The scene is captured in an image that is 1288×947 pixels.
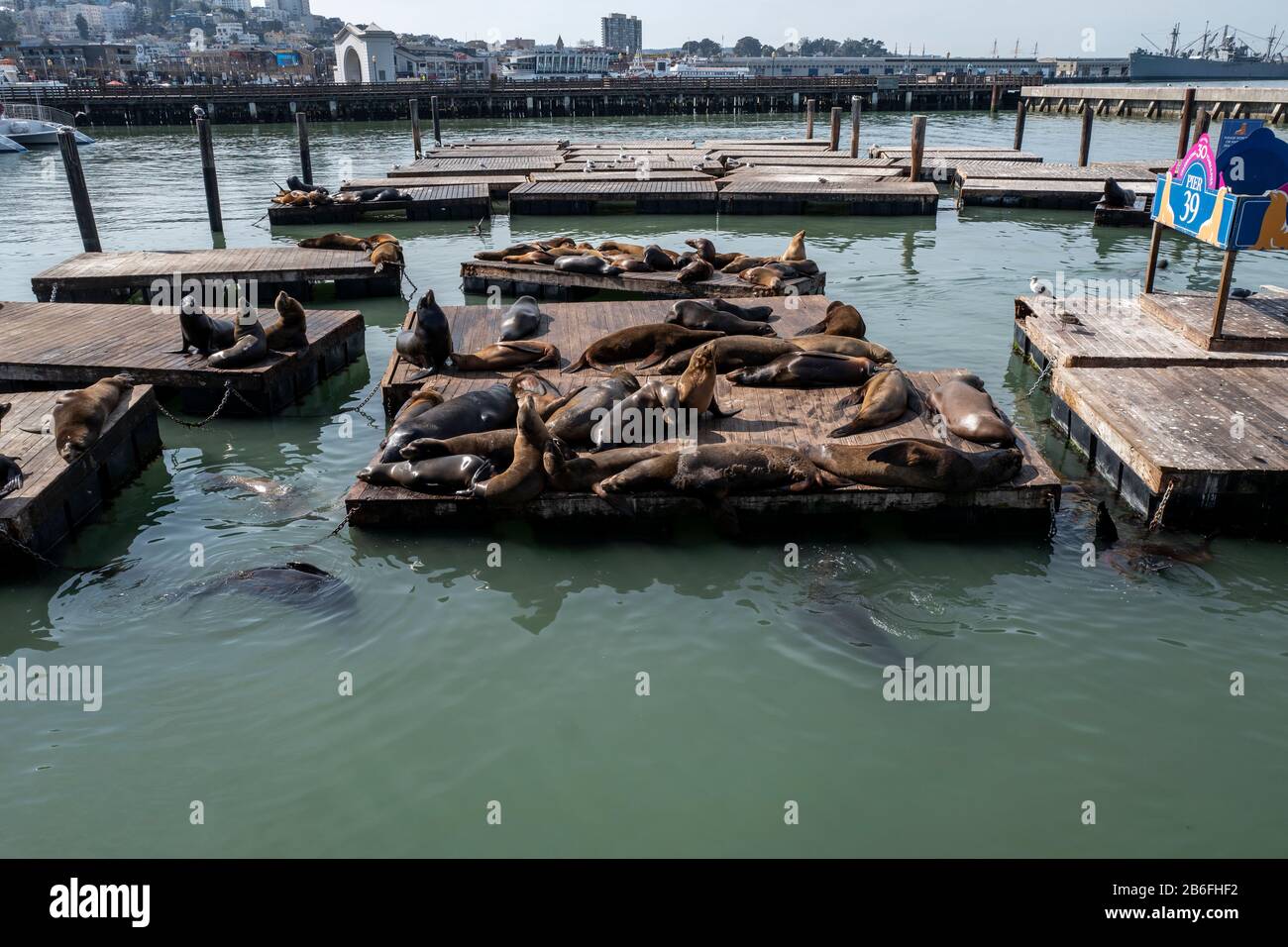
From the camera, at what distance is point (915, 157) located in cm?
2250

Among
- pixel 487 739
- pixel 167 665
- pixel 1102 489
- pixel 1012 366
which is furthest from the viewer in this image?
pixel 1012 366

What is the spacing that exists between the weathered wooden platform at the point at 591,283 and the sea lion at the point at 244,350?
16.7ft

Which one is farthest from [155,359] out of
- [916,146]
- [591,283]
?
[916,146]

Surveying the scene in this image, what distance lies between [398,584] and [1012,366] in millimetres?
7572

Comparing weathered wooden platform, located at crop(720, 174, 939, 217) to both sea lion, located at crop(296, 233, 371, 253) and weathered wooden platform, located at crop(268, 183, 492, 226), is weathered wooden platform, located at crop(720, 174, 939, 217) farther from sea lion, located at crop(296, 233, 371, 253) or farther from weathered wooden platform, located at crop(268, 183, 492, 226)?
sea lion, located at crop(296, 233, 371, 253)

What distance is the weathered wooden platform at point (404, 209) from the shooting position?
20.7 meters

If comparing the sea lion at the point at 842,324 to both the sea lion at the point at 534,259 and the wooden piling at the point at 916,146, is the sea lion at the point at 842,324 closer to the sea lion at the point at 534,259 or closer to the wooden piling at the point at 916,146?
the sea lion at the point at 534,259

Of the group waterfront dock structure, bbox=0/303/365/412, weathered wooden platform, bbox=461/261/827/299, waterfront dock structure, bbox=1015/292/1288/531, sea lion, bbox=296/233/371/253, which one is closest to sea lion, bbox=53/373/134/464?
waterfront dock structure, bbox=0/303/365/412

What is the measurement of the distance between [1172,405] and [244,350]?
8.24 meters

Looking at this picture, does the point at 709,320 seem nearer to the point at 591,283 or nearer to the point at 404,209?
the point at 591,283

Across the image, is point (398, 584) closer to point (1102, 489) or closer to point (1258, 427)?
point (1102, 489)

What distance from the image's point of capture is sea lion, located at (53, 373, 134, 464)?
7.16 meters
